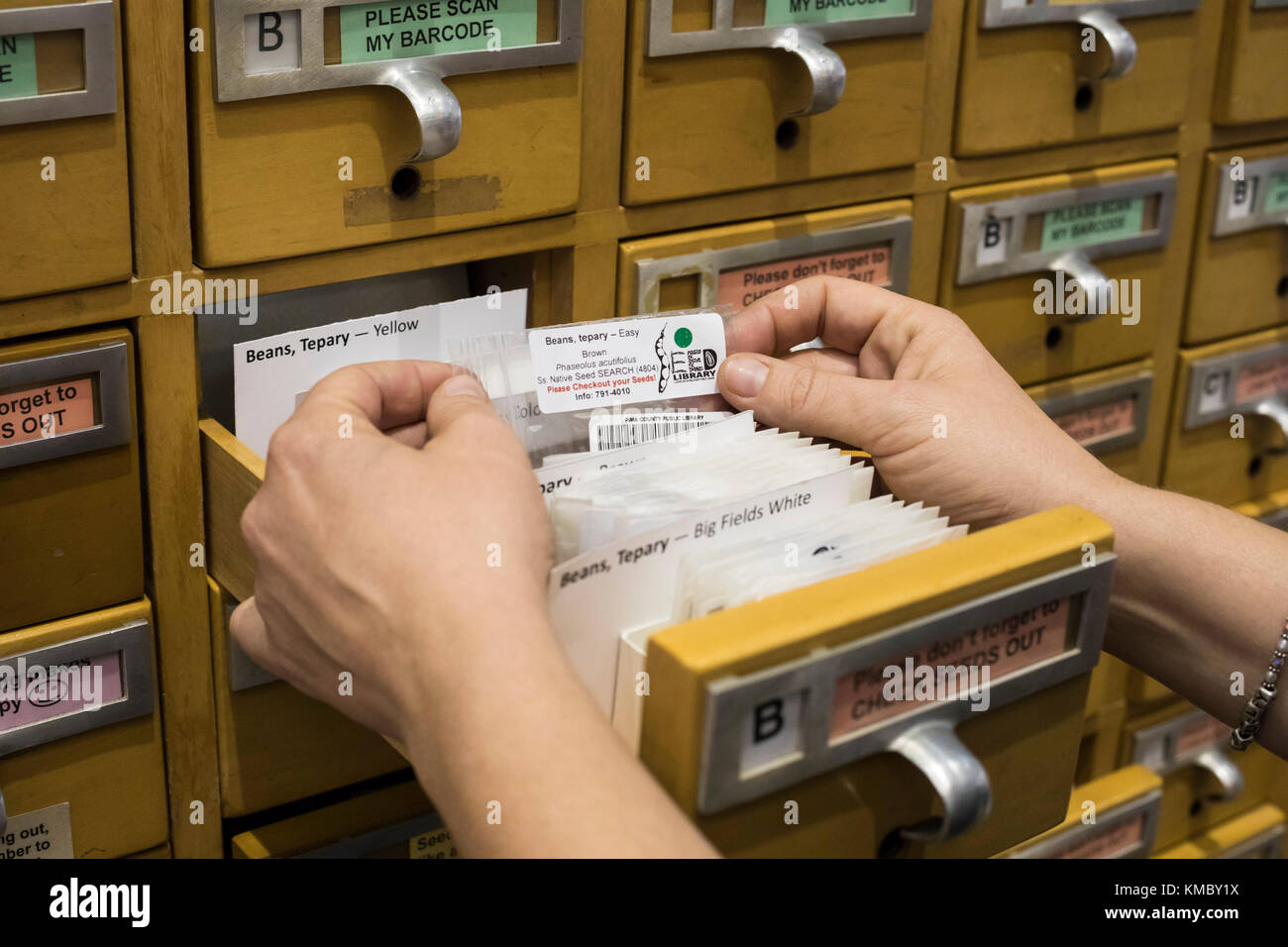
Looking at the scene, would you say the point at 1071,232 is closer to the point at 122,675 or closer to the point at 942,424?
the point at 942,424

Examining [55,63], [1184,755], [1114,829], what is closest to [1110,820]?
[1114,829]

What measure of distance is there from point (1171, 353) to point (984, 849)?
782 millimetres

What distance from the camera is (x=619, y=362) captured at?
76cm

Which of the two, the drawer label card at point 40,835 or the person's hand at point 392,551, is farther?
the drawer label card at point 40,835

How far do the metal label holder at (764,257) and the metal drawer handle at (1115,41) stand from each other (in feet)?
0.63

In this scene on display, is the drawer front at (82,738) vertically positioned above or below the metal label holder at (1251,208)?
below

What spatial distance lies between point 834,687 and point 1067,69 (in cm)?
71

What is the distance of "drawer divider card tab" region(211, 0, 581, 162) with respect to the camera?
2.40ft

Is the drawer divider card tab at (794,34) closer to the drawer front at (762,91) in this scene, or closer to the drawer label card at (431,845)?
the drawer front at (762,91)

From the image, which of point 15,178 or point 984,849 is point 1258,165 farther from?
point 15,178

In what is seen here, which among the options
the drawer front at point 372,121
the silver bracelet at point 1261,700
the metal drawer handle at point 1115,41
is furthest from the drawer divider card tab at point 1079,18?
the silver bracelet at point 1261,700

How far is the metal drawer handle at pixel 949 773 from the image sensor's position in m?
0.57

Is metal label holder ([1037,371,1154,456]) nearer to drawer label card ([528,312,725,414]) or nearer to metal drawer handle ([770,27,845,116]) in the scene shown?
metal drawer handle ([770,27,845,116])

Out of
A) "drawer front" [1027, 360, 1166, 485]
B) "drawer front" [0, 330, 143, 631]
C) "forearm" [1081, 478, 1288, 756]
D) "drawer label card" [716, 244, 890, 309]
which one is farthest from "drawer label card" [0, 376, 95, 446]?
"drawer front" [1027, 360, 1166, 485]
